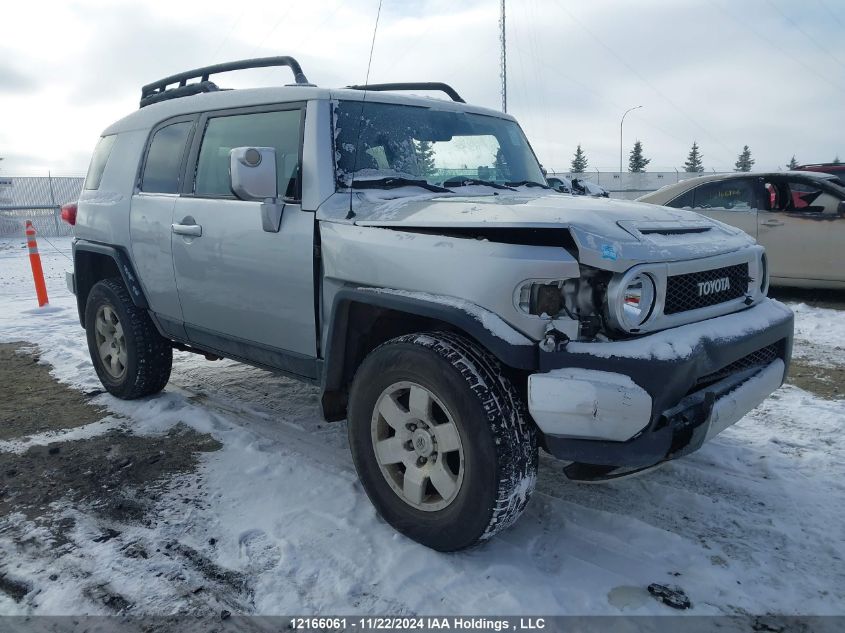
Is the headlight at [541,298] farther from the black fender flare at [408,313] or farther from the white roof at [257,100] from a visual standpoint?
the white roof at [257,100]

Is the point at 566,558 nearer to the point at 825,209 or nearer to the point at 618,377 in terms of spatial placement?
the point at 618,377

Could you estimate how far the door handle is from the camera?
3.80 meters

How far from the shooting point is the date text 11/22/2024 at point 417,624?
2293 millimetres

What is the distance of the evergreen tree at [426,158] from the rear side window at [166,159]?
1.56 meters

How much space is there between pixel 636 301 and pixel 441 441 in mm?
941

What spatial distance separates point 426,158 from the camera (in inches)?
143

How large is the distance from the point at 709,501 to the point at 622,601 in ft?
3.30

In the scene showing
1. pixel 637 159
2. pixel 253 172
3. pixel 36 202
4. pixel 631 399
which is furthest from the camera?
pixel 637 159

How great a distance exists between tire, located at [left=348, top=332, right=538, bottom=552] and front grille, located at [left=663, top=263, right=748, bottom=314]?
768 mm

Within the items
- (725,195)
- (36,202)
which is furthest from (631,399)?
(36,202)

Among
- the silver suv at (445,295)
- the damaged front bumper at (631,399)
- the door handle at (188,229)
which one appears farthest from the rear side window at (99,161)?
the damaged front bumper at (631,399)

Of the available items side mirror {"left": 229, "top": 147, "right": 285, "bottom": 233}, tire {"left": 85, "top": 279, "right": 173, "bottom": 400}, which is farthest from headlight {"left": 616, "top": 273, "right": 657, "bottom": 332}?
tire {"left": 85, "top": 279, "right": 173, "bottom": 400}

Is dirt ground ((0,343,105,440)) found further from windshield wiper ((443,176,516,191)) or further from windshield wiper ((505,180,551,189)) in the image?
windshield wiper ((505,180,551,189))

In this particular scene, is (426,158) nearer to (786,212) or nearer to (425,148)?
(425,148)
